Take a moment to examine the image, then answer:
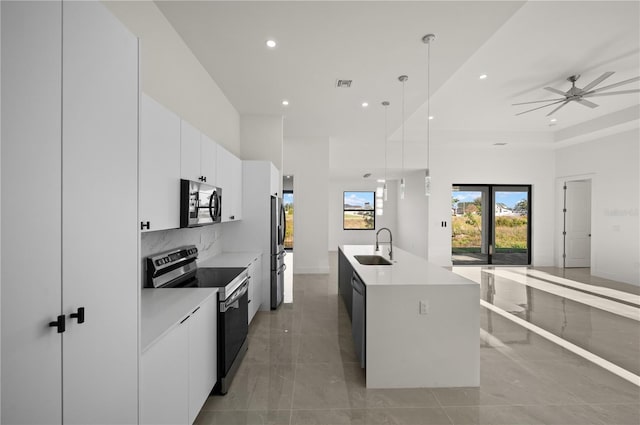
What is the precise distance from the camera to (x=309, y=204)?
6.72m

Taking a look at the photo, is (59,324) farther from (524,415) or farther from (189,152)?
(524,415)

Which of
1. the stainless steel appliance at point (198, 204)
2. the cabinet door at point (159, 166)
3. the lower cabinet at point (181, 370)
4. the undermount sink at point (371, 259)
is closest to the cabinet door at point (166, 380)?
the lower cabinet at point (181, 370)

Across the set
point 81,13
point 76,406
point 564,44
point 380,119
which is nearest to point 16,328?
point 76,406

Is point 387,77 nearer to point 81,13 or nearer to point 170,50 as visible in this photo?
point 170,50

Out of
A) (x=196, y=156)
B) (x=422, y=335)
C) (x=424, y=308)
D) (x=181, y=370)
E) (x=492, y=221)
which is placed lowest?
(x=422, y=335)

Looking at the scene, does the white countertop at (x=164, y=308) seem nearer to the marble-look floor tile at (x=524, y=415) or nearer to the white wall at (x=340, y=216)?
the marble-look floor tile at (x=524, y=415)

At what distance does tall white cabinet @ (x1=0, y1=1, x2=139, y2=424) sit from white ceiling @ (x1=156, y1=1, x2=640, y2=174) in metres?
1.88

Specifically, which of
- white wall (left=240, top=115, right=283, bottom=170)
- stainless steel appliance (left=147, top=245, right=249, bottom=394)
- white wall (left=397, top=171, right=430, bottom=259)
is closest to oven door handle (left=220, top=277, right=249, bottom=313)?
stainless steel appliance (left=147, top=245, right=249, bottom=394)

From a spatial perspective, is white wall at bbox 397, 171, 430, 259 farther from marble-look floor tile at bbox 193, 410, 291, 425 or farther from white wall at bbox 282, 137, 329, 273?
marble-look floor tile at bbox 193, 410, 291, 425

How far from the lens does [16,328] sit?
0.77m

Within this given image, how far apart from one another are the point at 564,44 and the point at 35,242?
4813 mm

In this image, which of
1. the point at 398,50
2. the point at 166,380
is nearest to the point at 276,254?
the point at 166,380

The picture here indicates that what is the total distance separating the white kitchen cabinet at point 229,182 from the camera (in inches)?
130

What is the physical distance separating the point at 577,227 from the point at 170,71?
9519 millimetres
